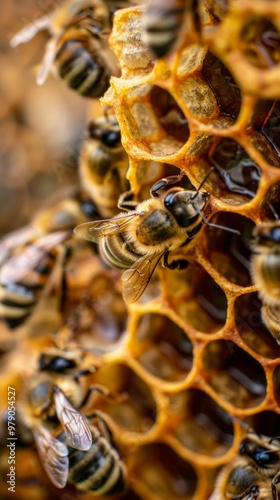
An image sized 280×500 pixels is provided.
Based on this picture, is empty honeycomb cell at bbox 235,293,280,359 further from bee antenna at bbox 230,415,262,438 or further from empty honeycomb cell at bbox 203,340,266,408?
bee antenna at bbox 230,415,262,438

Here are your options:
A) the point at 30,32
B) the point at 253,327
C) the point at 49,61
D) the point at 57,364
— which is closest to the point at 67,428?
the point at 57,364

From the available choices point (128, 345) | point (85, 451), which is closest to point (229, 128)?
point (128, 345)

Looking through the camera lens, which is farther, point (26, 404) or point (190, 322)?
point (26, 404)

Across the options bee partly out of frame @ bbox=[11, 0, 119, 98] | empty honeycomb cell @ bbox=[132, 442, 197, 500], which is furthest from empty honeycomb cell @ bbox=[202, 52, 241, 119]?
empty honeycomb cell @ bbox=[132, 442, 197, 500]

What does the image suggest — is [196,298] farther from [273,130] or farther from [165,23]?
[165,23]

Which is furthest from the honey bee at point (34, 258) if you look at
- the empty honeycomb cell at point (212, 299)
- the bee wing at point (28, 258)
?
the empty honeycomb cell at point (212, 299)

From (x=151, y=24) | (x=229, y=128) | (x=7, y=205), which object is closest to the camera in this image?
(x=151, y=24)

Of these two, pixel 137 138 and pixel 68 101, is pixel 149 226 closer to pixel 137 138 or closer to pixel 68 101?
pixel 137 138
